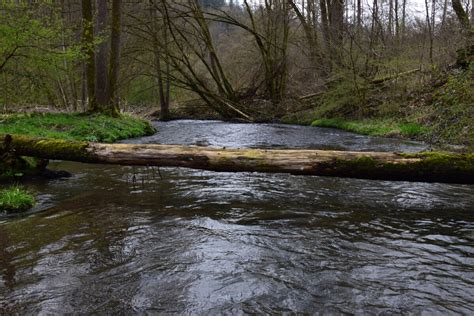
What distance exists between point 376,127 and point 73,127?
35.8 ft

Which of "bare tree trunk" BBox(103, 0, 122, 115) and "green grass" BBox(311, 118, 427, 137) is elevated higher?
"bare tree trunk" BBox(103, 0, 122, 115)

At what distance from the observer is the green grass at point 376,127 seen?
47.0 feet

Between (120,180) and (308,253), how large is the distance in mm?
4908

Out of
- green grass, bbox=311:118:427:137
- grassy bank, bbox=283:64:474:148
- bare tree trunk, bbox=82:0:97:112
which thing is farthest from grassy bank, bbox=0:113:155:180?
grassy bank, bbox=283:64:474:148

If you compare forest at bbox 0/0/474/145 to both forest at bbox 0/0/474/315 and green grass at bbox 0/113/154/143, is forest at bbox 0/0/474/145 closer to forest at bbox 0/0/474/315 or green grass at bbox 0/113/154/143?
forest at bbox 0/0/474/315

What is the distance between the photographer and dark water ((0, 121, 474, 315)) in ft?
11.5

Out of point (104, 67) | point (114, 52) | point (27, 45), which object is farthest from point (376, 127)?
point (27, 45)

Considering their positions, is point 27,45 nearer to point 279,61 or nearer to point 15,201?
point 15,201

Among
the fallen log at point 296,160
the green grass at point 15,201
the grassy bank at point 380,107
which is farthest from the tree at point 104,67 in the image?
the green grass at point 15,201

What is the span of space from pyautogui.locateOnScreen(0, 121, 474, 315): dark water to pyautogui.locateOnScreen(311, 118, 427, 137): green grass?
742cm

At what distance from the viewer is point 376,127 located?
53.4 feet

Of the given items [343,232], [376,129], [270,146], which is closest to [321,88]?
[376,129]

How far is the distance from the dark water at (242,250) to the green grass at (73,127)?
5.13 metres

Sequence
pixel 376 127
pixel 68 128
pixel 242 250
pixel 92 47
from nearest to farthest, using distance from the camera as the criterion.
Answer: pixel 242 250 < pixel 68 128 < pixel 376 127 < pixel 92 47
